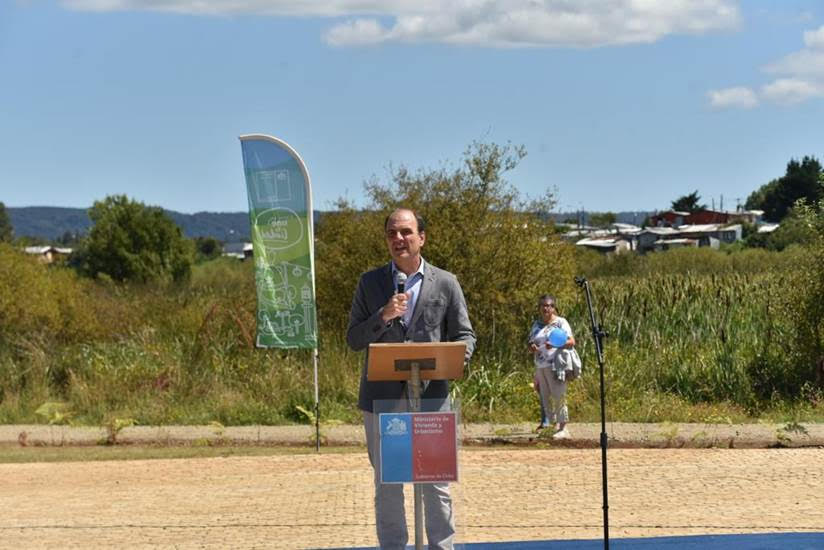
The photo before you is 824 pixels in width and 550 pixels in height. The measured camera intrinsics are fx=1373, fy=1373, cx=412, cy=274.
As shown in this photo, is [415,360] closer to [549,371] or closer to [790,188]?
[549,371]

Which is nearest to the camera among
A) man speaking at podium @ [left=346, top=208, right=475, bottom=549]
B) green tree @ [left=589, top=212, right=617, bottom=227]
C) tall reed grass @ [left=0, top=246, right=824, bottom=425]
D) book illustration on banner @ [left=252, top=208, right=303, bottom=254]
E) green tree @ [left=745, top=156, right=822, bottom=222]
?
man speaking at podium @ [left=346, top=208, right=475, bottom=549]

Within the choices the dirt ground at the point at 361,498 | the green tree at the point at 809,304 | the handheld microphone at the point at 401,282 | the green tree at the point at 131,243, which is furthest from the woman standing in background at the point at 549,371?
the green tree at the point at 131,243

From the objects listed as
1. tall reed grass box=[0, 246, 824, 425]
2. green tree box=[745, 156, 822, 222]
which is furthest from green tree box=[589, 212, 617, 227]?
tall reed grass box=[0, 246, 824, 425]

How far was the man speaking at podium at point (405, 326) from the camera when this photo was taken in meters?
7.40

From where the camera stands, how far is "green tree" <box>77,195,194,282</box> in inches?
2839

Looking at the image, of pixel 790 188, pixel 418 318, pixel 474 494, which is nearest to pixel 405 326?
pixel 418 318

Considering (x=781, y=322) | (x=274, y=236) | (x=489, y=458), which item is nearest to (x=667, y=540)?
(x=489, y=458)

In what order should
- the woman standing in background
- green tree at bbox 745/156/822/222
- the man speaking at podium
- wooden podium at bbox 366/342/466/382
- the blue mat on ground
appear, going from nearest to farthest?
1. wooden podium at bbox 366/342/466/382
2. the man speaking at podium
3. the blue mat on ground
4. the woman standing in background
5. green tree at bbox 745/156/822/222

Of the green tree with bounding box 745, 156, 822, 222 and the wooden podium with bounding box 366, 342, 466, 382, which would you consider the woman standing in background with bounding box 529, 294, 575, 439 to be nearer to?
the wooden podium with bounding box 366, 342, 466, 382

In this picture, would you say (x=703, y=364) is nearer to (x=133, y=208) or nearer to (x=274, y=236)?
(x=274, y=236)

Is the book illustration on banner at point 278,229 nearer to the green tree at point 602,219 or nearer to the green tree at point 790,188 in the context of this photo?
the green tree at point 790,188

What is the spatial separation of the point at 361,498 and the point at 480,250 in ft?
28.9

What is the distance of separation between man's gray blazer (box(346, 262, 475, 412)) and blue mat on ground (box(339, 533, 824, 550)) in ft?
6.46

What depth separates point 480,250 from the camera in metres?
19.8
